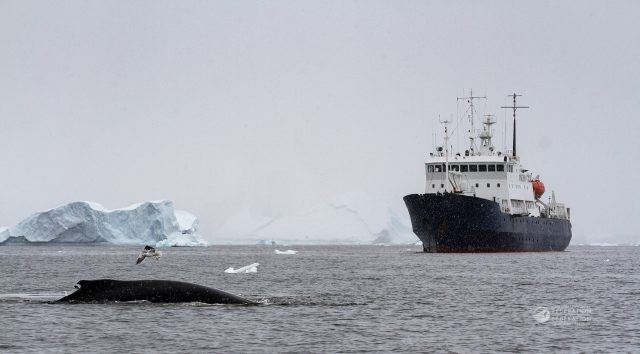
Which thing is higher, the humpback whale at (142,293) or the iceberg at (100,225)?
the iceberg at (100,225)

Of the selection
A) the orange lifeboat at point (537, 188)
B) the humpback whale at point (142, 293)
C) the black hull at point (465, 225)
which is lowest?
the humpback whale at point (142, 293)

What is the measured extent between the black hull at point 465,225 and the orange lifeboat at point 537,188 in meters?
12.3

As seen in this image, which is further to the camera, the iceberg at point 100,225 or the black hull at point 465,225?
the iceberg at point 100,225

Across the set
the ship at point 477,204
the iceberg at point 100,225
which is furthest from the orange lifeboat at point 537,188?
the iceberg at point 100,225

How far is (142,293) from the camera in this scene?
31.3 metres

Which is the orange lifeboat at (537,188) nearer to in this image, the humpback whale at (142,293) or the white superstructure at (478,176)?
the white superstructure at (478,176)

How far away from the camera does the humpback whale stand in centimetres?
3134

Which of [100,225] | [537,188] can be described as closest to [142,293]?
[537,188]

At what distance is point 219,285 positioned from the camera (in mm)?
45469

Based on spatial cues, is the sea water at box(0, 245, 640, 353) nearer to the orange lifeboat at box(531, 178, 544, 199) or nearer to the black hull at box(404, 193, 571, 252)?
the black hull at box(404, 193, 571, 252)

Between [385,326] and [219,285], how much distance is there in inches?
740

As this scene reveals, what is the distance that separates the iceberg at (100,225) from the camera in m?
130

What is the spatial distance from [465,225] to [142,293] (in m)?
59.6

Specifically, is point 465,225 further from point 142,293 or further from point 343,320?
point 343,320
